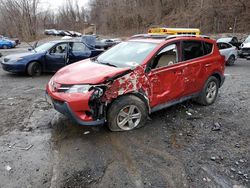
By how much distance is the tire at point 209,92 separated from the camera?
210 inches

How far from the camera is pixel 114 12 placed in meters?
54.0

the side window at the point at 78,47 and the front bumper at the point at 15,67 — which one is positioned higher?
the side window at the point at 78,47

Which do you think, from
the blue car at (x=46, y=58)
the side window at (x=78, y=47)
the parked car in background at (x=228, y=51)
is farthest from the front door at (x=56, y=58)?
the parked car in background at (x=228, y=51)

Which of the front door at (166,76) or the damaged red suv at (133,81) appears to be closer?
the damaged red suv at (133,81)

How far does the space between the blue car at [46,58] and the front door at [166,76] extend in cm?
556

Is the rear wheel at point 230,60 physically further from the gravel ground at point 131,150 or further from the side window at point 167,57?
the side window at point 167,57

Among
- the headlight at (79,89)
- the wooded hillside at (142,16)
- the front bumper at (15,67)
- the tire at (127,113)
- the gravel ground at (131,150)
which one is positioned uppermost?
the wooded hillside at (142,16)

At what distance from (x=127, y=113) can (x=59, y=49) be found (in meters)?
6.06

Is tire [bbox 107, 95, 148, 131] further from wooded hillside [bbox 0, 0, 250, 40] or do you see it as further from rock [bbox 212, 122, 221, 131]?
wooded hillside [bbox 0, 0, 250, 40]

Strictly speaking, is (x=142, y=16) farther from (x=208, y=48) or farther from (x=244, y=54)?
(x=208, y=48)

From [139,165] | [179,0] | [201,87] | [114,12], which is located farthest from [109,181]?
[114,12]

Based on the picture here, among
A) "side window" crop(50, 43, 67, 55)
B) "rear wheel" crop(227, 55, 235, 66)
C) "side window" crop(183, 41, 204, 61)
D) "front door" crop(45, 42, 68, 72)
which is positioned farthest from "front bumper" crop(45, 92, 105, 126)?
"rear wheel" crop(227, 55, 235, 66)

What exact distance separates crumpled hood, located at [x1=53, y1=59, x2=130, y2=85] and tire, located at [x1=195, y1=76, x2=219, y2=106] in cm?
237

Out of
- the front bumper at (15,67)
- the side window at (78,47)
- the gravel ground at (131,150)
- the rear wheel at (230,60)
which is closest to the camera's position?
the gravel ground at (131,150)
